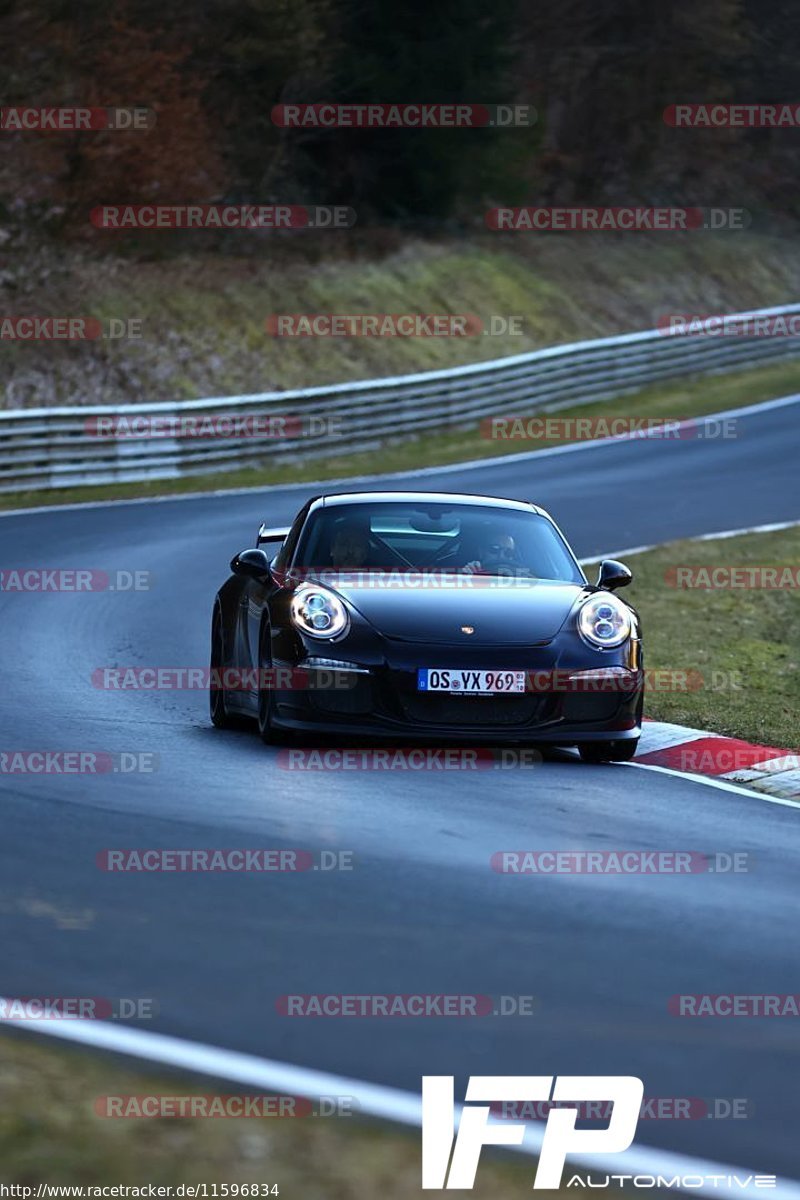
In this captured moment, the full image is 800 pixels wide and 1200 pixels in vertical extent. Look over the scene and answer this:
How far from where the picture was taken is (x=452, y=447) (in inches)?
1313

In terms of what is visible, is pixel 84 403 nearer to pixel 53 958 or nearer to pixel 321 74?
pixel 321 74

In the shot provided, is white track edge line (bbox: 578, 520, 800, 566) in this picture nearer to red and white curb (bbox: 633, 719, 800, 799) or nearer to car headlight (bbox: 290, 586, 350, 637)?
red and white curb (bbox: 633, 719, 800, 799)

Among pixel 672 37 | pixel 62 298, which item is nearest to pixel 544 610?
pixel 62 298

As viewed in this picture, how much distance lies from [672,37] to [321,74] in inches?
534

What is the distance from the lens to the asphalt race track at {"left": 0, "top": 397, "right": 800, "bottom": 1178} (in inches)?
208

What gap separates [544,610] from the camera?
1051 centimetres
